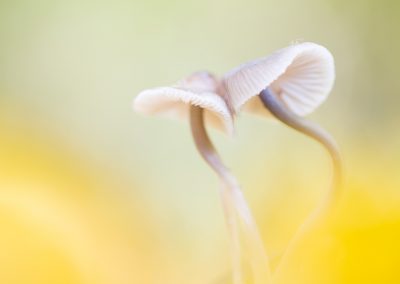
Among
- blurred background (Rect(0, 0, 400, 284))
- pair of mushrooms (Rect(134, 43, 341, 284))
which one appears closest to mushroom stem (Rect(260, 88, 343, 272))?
pair of mushrooms (Rect(134, 43, 341, 284))

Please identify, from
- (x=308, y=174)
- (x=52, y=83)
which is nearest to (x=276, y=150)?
(x=308, y=174)

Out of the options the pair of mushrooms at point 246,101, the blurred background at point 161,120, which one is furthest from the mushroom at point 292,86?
the blurred background at point 161,120

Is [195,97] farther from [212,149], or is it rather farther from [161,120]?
[161,120]

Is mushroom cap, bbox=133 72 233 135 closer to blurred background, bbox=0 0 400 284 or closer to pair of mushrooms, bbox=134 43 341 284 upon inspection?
pair of mushrooms, bbox=134 43 341 284

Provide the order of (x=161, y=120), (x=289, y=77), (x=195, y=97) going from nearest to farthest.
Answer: (x=195, y=97) → (x=289, y=77) → (x=161, y=120)

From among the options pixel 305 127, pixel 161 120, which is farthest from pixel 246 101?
pixel 161 120

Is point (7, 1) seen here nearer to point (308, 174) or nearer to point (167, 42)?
point (167, 42)

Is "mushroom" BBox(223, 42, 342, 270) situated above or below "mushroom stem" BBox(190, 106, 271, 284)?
above
